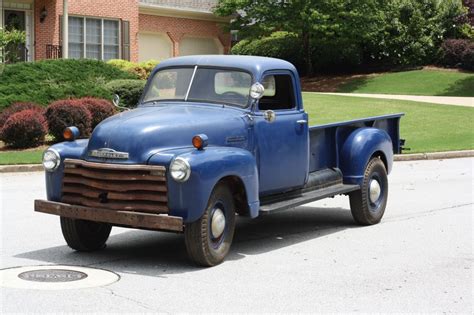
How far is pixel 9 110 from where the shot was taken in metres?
21.2

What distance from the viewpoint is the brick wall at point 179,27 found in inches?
1687

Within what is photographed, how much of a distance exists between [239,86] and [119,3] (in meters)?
29.8

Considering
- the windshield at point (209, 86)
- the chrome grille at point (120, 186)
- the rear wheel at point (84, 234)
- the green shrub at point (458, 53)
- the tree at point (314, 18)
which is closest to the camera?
the chrome grille at point (120, 186)

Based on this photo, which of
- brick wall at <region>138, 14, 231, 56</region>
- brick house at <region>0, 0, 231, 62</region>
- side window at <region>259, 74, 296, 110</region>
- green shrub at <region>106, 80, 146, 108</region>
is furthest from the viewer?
brick wall at <region>138, 14, 231, 56</region>

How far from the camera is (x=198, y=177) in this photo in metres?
7.86

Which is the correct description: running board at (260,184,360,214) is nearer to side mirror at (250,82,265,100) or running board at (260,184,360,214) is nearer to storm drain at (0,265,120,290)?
side mirror at (250,82,265,100)

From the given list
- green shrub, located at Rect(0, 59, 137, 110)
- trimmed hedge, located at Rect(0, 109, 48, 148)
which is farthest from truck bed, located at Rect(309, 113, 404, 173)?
green shrub, located at Rect(0, 59, 137, 110)

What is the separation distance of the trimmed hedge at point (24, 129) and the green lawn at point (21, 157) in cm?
48

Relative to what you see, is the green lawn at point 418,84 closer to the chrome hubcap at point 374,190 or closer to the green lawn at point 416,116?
the green lawn at point 416,116

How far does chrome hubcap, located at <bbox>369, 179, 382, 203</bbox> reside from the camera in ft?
35.7

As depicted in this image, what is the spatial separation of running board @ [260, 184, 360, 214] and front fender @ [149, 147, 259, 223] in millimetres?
933

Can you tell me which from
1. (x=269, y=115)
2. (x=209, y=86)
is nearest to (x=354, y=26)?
(x=209, y=86)

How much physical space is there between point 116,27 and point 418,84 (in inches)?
554

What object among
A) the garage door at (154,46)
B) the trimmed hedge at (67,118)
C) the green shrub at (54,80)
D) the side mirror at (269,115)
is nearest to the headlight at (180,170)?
the side mirror at (269,115)
